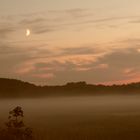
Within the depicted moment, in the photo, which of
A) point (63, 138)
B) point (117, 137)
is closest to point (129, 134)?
point (117, 137)

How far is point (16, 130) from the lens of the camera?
13.8 meters

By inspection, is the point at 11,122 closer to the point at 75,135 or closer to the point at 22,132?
the point at 22,132

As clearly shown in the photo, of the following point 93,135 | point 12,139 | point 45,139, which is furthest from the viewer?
point 93,135

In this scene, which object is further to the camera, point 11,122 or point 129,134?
point 129,134

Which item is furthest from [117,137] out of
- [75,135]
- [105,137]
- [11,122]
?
[11,122]

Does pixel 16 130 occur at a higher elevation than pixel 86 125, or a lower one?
higher

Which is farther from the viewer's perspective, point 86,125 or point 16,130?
point 86,125

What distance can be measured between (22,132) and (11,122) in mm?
670

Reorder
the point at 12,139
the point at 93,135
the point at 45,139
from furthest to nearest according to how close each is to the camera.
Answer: the point at 93,135
the point at 45,139
the point at 12,139

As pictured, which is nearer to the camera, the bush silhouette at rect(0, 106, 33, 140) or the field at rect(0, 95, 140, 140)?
the bush silhouette at rect(0, 106, 33, 140)

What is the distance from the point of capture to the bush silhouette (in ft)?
44.4

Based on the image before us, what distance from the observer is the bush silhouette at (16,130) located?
1352 cm

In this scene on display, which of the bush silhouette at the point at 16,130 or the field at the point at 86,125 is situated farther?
the field at the point at 86,125

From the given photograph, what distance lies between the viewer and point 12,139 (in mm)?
13586
